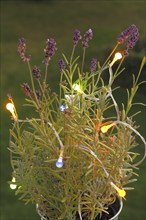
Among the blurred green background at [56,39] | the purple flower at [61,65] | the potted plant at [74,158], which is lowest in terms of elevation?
the potted plant at [74,158]

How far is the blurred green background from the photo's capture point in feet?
15.9

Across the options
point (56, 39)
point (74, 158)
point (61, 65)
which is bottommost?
point (74, 158)

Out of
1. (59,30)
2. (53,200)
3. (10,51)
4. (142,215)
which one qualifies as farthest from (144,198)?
(59,30)

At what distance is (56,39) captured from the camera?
9.09 m

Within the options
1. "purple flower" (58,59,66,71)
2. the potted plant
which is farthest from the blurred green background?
"purple flower" (58,59,66,71)

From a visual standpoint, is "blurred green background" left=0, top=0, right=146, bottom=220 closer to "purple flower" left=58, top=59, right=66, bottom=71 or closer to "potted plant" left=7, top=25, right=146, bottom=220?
"potted plant" left=7, top=25, right=146, bottom=220

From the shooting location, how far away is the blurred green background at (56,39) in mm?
4836

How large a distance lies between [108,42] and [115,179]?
20.6 feet

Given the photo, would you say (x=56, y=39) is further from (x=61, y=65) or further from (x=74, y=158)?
(x=74, y=158)

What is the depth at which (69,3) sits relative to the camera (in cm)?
1152

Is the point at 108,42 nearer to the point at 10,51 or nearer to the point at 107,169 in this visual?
the point at 10,51

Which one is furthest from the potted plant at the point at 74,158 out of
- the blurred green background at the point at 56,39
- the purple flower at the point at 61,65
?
the blurred green background at the point at 56,39

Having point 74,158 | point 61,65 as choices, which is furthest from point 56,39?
point 74,158

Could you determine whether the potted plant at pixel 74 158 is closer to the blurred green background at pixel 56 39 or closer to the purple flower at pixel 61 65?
the purple flower at pixel 61 65
